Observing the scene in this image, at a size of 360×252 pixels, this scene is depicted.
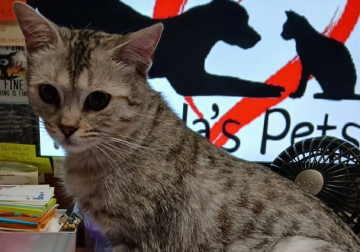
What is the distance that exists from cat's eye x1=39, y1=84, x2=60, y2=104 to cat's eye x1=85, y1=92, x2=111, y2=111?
0.08m

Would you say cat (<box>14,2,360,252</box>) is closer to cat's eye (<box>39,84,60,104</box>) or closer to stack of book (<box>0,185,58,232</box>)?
cat's eye (<box>39,84,60,104</box>)

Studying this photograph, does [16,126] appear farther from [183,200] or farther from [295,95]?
[295,95]

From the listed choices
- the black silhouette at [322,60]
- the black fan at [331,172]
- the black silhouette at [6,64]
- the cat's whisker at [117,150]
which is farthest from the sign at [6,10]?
the black fan at [331,172]

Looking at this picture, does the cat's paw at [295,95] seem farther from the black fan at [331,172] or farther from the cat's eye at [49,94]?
the cat's eye at [49,94]

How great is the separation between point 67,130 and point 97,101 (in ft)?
0.34

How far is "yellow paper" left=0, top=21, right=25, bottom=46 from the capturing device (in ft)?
4.02

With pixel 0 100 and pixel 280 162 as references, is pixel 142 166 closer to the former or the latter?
pixel 280 162

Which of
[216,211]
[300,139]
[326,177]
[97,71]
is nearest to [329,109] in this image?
[300,139]

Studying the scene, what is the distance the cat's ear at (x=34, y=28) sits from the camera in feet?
2.71

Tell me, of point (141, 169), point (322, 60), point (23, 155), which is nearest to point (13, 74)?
point (23, 155)

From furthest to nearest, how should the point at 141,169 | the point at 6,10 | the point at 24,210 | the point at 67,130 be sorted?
1. the point at 6,10
2. the point at 24,210
3. the point at 141,169
4. the point at 67,130

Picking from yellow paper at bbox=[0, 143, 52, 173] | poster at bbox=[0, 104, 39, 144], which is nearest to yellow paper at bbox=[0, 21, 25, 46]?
poster at bbox=[0, 104, 39, 144]

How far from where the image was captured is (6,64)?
49.5 inches

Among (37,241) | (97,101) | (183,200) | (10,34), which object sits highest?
(10,34)
